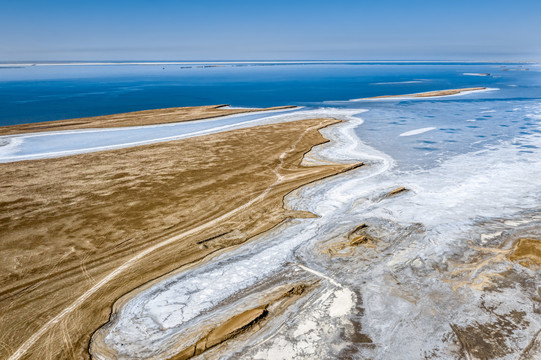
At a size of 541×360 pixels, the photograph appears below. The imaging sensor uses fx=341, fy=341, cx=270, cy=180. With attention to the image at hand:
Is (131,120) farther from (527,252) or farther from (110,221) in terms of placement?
(527,252)

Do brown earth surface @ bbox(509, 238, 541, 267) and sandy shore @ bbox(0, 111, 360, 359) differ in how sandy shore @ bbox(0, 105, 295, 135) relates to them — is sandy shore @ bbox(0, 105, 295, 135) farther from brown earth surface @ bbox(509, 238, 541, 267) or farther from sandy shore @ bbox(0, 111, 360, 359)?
brown earth surface @ bbox(509, 238, 541, 267)

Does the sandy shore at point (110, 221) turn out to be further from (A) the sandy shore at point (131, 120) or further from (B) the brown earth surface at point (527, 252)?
(A) the sandy shore at point (131, 120)

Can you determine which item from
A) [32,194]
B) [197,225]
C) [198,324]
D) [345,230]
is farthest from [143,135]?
[198,324]

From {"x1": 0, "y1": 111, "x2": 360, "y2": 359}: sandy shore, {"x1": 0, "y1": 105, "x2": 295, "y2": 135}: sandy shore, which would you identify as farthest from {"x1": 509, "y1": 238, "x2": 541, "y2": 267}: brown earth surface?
{"x1": 0, "y1": 105, "x2": 295, "y2": 135}: sandy shore

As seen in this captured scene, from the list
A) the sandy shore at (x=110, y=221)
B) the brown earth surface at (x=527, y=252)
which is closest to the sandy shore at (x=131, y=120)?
the sandy shore at (x=110, y=221)

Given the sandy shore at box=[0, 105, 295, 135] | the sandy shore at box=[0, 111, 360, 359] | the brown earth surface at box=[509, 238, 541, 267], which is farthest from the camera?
the sandy shore at box=[0, 105, 295, 135]

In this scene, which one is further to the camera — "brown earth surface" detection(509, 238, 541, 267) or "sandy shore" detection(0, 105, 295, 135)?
"sandy shore" detection(0, 105, 295, 135)

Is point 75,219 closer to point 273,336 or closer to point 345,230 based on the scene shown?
point 273,336
